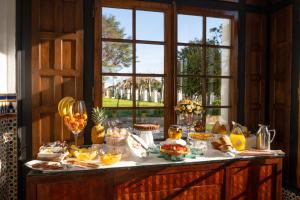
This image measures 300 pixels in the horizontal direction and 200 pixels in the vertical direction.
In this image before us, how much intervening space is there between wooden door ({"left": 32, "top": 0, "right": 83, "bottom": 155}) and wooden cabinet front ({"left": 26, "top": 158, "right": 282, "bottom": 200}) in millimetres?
1059

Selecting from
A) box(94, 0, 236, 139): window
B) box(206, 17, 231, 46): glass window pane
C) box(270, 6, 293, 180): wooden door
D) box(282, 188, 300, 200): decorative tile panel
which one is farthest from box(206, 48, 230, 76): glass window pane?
box(282, 188, 300, 200): decorative tile panel

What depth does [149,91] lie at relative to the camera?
349 centimetres

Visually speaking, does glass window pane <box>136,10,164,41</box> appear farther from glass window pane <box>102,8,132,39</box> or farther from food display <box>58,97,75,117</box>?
food display <box>58,97,75,117</box>

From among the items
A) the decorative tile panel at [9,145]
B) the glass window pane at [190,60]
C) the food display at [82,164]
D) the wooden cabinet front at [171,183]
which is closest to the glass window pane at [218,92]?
the glass window pane at [190,60]

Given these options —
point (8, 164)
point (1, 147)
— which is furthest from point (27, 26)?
point (8, 164)

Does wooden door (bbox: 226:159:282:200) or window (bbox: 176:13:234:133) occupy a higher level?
window (bbox: 176:13:234:133)

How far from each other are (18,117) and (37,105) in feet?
0.75

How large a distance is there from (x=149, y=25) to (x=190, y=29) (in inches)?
22.0

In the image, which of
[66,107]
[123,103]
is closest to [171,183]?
[66,107]

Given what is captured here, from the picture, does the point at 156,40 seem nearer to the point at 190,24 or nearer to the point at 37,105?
the point at 190,24

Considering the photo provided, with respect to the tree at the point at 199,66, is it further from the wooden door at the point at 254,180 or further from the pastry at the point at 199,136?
the wooden door at the point at 254,180

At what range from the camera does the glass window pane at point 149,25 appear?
3434mm

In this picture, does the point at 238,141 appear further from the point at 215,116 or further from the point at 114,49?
the point at 114,49

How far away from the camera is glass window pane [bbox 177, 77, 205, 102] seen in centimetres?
362
